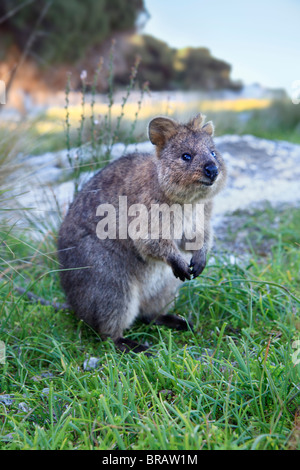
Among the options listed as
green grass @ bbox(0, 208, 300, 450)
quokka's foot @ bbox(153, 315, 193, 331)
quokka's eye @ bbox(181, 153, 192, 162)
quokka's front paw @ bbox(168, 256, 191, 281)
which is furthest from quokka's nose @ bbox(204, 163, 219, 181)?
quokka's foot @ bbox(153, 315, 193, 331)

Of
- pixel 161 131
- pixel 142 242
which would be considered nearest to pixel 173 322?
pixel 142 242

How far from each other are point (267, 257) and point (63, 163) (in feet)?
11.6

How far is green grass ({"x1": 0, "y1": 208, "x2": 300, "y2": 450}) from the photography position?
2262 mm

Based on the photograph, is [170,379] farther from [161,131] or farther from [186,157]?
[161,131]

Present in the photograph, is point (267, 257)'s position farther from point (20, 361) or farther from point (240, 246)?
point (20, 361)

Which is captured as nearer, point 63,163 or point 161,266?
point 161,266

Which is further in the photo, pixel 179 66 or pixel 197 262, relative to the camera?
pixel 179 66

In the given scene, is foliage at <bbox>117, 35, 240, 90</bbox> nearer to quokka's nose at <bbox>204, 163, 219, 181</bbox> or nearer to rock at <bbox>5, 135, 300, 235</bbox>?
rock at <bbox>5, 135, 300, 235</bbox>

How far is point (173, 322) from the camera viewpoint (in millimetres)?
3828

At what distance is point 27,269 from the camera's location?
4.59 m

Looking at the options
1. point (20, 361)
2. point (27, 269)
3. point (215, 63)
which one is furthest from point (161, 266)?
point (215, 63)

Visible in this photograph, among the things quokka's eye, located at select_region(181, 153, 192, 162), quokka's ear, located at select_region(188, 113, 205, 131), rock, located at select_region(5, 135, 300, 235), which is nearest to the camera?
quokka's eye, located at select_region(181, 153, 192, 162)

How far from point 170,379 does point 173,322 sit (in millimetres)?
1084

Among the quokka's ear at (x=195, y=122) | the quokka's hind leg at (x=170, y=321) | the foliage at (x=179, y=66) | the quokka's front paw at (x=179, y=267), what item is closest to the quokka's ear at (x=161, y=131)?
the quokka's ear at (x=195, y=122)
